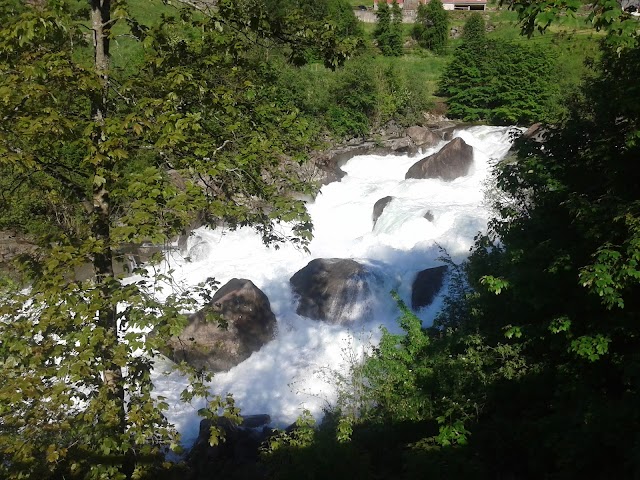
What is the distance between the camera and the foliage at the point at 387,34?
155 ft

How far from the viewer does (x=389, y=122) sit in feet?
105

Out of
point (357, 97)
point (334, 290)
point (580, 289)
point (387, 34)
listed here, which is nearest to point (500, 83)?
point (357, 97)

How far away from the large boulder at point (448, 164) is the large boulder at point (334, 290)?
813 cm

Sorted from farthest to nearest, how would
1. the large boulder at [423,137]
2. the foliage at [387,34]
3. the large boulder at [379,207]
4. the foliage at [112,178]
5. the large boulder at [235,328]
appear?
the foliage at [387,34]
the large boulder at [423,137]
the large boulder at [379,207]
the large boulder at [235,328]
the foliage at [112,178]

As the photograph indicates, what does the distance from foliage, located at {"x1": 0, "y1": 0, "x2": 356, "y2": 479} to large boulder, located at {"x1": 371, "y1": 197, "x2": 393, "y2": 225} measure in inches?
540

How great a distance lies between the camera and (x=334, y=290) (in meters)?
14.6

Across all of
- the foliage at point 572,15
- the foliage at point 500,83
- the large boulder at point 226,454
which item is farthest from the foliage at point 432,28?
the foliage at point 572,15

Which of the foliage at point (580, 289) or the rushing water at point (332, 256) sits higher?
the foliage at point (580, 289)

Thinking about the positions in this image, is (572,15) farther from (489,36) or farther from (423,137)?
(489,36)

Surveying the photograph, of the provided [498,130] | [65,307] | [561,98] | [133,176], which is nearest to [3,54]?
[133,176]

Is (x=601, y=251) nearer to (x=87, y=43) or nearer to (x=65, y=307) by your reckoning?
(x=65, y=307)

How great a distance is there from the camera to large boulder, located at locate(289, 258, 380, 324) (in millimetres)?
14320

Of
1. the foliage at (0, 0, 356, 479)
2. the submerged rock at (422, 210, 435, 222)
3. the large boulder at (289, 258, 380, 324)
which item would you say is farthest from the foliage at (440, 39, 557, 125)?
the foliage at (0, 0, 356, 479)

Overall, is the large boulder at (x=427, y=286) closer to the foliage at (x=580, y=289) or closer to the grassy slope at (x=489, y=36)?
the foliage at (x=580, y=289)
